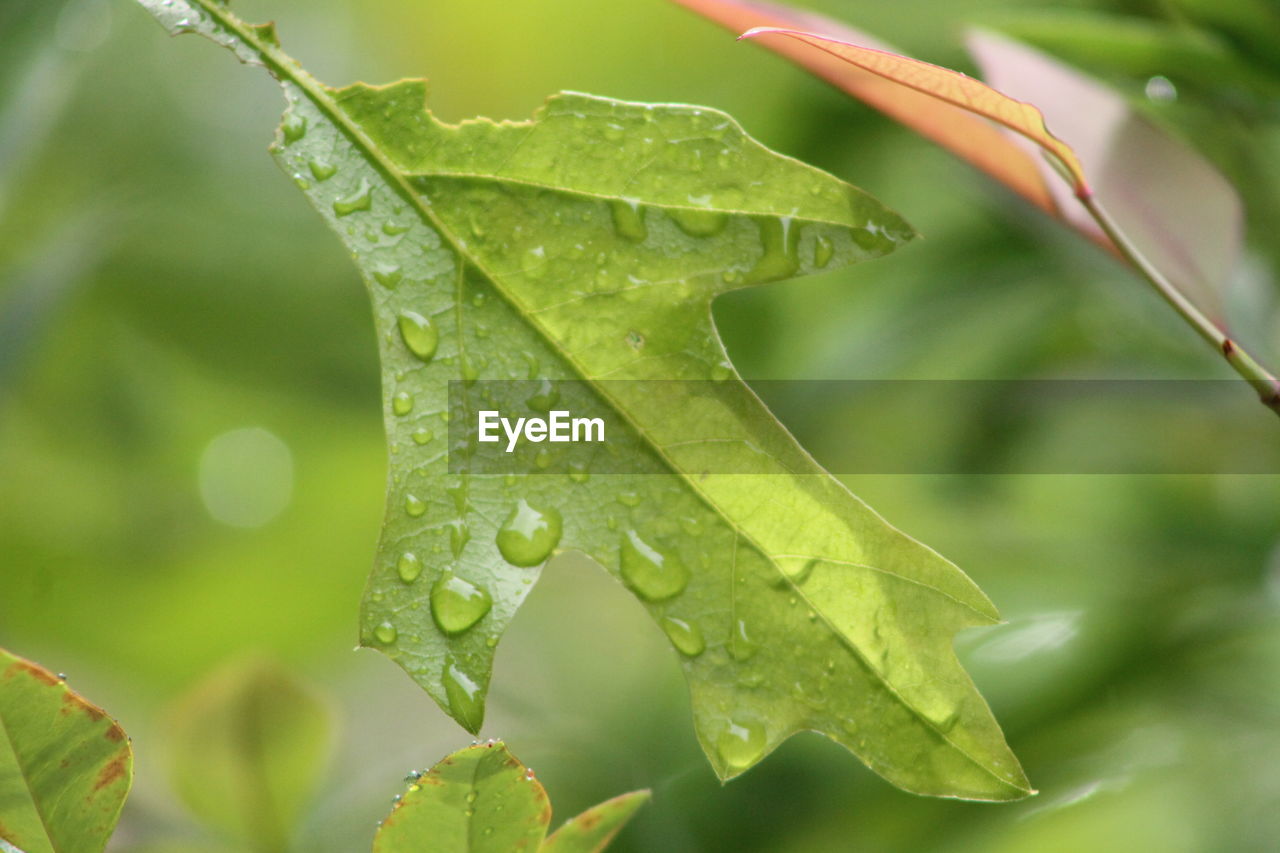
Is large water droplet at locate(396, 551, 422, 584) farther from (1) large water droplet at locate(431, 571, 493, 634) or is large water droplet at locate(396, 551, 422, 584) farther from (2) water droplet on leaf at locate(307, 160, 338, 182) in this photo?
(2) water droplet on leaf at locate(307, 160, 338, 182)

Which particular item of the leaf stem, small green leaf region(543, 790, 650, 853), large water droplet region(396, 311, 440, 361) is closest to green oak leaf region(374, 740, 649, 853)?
small green leaf region(543, 790, 650, 853)

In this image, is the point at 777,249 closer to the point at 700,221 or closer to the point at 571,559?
the point at 700,221

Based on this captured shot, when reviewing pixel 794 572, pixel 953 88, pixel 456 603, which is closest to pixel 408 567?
pixel 456 603

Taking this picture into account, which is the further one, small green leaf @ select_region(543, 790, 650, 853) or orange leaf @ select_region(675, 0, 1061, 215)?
orange leaf @ select_region(675, 0, 1061, 215)

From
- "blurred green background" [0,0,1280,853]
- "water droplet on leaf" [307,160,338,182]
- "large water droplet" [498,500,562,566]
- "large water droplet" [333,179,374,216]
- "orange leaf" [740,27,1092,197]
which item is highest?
"orange leaf" [740,27,1092,197]

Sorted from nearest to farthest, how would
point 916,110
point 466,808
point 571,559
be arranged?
point 466,808, point 916,110, point 571,559

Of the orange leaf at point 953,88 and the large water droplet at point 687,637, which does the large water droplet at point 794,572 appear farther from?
the orange leaf at point 953,88
